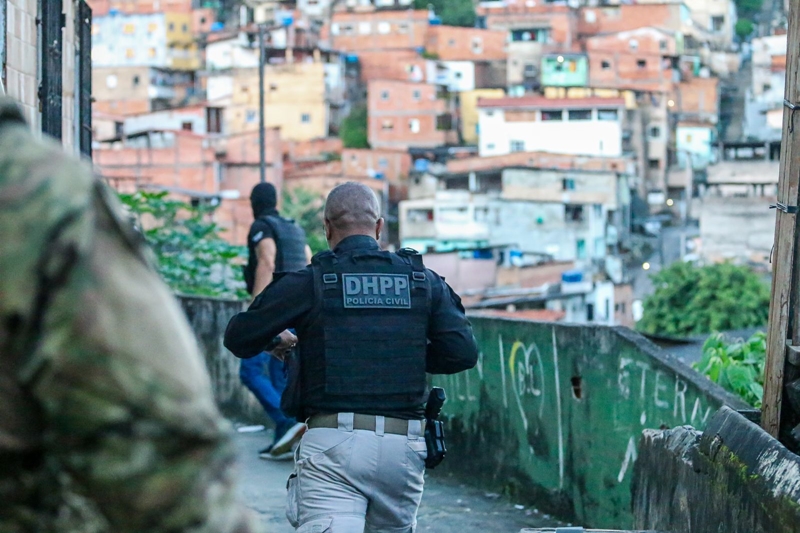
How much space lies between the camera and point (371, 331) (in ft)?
13.6

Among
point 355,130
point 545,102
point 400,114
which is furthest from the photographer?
point 355,130

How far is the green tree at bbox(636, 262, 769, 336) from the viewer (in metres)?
35.8

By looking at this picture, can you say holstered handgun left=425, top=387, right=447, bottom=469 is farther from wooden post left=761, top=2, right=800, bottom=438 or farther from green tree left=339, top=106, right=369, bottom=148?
green tree left=339, top=106, right=369, bottom=148

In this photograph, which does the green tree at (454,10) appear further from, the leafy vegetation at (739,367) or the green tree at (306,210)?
the leafy vegetation at (739,367)

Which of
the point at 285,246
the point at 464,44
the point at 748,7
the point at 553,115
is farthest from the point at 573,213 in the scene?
the point at 285,246

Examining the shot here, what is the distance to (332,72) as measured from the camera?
7631cm

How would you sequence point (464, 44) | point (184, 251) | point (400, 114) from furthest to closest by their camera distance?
point (464, 44), point (400, 114), point (184, 251)

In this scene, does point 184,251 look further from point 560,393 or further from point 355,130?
point 355,130

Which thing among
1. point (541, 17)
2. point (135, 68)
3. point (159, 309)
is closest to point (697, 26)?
point (541, 17)

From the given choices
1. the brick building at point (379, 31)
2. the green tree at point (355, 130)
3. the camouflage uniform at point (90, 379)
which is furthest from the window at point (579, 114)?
the camouflage uniform at point (90, 379)

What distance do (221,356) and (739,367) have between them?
5.40 m

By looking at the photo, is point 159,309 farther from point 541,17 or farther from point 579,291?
point 541,17

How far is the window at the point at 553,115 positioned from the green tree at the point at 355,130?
10518mm

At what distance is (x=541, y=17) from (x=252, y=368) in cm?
7661
